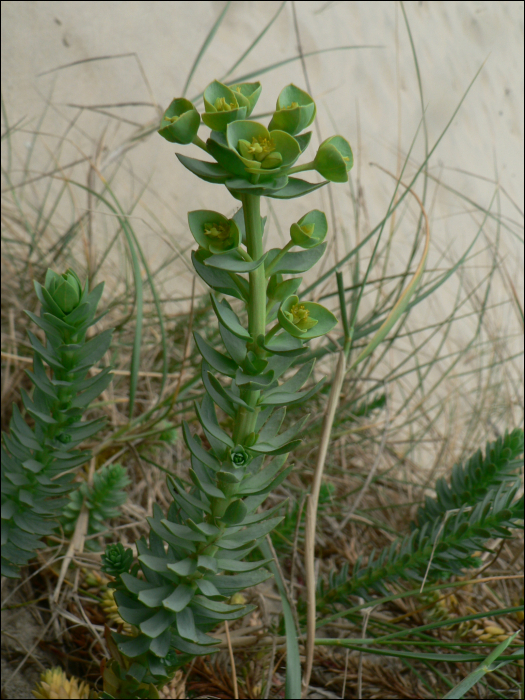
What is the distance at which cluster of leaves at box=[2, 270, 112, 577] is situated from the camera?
0.65 meters

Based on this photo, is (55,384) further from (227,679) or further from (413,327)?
(413,327)

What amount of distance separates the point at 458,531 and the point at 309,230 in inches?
22.3

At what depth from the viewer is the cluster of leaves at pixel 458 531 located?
837 mm

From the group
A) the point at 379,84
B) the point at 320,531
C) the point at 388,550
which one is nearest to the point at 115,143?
the point at 379,84

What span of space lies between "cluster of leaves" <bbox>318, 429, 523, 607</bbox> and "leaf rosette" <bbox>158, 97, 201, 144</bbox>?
66 centimetres

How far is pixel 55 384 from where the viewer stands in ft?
2.16

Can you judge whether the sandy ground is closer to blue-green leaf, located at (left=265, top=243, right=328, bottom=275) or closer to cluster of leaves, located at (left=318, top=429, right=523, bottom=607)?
cluster of leaves, located at (left=318, top=429, right=523, bottom=607)

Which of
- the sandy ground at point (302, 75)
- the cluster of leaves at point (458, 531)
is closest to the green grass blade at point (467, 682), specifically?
the cluster of leaves at point (458, 531)

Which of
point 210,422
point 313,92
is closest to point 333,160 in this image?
point 210,422

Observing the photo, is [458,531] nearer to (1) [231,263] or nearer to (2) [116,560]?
(2) [116,560]

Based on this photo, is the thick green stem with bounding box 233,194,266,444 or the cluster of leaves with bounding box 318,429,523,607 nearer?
the thick green stem with bounding box 233,194,266,444

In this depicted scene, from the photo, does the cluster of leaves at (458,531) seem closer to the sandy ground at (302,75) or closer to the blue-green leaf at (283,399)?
the blue-green leaf at (283,399)

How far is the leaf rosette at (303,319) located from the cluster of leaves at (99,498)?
0.49 metres

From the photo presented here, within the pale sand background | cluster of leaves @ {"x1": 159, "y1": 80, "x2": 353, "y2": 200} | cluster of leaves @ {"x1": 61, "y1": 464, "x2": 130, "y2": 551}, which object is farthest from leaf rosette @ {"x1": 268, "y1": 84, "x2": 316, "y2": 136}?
the pale sand background
